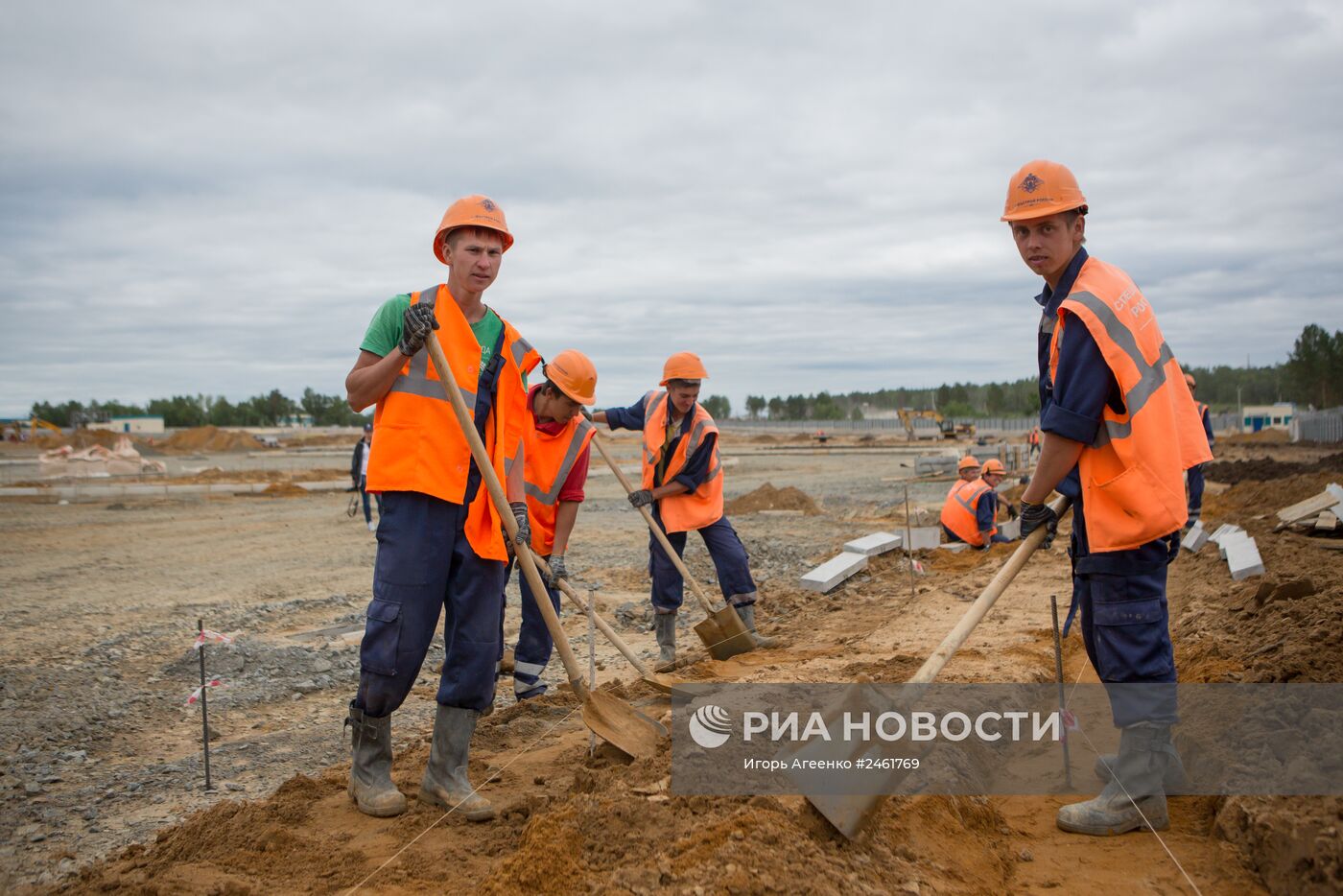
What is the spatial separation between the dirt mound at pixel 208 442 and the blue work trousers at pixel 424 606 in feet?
198

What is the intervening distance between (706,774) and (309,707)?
10.6 feet

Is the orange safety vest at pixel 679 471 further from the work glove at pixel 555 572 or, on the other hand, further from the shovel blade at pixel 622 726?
the shovel blade at pixel 622 726

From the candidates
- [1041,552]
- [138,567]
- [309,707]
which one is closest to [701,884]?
[309,707]

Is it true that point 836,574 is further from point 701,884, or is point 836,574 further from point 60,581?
point 60,581

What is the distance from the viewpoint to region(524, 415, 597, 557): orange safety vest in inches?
210

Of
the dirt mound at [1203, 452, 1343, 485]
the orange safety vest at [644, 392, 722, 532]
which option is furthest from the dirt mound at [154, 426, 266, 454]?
the orange safety vest at [644, 392, 722, 532]

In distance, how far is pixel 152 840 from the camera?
353 centimetres

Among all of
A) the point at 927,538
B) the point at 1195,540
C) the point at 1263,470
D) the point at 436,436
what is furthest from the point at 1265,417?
the point at 436,436

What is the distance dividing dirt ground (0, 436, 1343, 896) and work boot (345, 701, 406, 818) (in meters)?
0.07

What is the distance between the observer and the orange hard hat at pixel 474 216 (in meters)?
3.47

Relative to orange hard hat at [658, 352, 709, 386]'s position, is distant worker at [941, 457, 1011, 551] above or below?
below

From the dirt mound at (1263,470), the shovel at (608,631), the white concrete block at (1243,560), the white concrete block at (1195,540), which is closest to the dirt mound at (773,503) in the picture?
the white concrete block at (1195,540)

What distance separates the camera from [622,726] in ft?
12.4

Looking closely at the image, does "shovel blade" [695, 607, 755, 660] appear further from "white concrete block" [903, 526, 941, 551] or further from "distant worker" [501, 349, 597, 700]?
"white concrete block" [903, 526, 941, 551]
